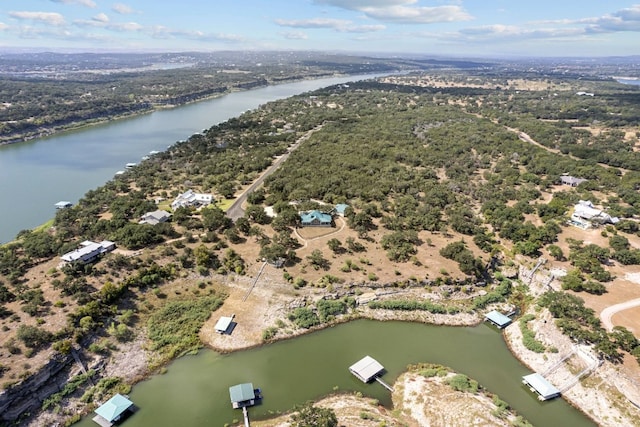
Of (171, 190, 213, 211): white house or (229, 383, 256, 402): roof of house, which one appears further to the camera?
(171, 190, 213, 211): white house

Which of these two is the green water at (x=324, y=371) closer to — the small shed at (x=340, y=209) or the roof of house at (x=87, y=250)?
the roof of house at (x=87, y=250)

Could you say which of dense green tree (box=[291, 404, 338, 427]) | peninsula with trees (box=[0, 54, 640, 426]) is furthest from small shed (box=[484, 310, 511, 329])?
dense green tree (box=[291, 404, 338, 427])

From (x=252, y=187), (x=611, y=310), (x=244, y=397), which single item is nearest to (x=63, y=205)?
(x=252, y=187)

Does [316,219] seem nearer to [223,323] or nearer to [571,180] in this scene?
[223,323]

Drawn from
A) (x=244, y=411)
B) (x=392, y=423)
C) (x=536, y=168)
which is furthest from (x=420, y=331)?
(x=536, y=168)

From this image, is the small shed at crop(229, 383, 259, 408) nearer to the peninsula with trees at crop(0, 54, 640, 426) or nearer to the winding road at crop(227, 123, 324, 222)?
the peninsula with trees at crop(0, 54, 640, 426)

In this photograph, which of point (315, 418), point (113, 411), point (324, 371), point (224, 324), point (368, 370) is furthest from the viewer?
point (224, 324)

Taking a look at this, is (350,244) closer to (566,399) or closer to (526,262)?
(526,262)
